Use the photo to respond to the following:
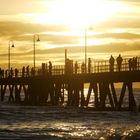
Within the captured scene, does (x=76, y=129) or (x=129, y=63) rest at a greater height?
(x=129, y=63)

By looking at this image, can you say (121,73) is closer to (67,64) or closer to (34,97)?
(67,64)

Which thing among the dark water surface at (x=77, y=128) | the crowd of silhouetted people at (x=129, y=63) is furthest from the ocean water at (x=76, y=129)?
the crowd of silhouetted people at (x=129, y=63)

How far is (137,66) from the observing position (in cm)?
4750

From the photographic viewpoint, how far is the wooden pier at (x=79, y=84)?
163 feet

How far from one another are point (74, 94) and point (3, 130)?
26.1 metres

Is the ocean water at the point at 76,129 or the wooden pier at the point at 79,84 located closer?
the ocean water at the point at 76,129

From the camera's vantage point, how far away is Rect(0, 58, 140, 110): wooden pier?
4962 cm

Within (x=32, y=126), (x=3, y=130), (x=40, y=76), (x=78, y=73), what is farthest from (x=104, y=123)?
(x=40, y=76)

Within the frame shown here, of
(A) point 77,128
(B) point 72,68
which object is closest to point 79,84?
(B) point 72,68

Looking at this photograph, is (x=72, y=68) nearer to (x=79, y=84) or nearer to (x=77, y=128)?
(x=79, y=84)

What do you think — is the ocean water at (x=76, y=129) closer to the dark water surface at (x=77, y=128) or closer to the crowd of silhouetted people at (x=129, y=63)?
the dark water surface at (x=77, y=128)

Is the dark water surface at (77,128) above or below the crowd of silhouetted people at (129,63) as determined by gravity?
below

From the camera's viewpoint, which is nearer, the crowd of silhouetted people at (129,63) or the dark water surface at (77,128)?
the dark water surface at (77,128)

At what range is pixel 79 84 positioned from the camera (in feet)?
190
